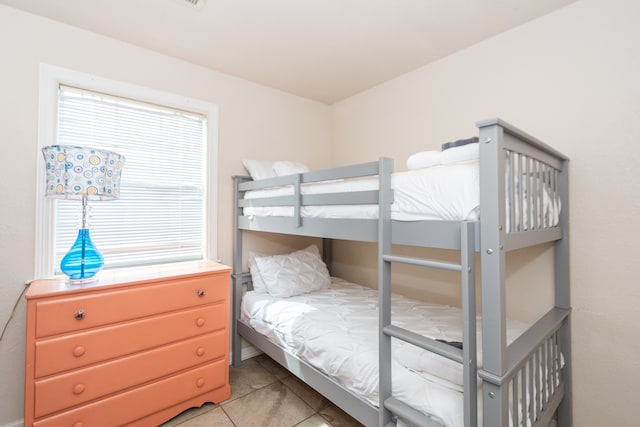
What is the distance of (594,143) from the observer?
1.60 metres

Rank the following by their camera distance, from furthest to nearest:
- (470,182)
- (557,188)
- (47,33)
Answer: (47,33) → (557,188) → (470,182)

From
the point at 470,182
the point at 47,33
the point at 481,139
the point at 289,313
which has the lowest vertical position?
the point at 289,313

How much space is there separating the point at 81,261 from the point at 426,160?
6.44 feet

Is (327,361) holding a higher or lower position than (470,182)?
lower

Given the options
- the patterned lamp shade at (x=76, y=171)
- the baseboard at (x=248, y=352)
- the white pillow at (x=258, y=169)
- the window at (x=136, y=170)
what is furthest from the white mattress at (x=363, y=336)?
the patterned lamp shade at (x=76, y=171)

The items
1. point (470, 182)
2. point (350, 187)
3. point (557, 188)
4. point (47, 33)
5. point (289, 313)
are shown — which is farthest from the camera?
point (289, 313)

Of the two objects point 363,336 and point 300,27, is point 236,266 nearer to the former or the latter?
point 363,336

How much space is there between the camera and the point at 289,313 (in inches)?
78.5

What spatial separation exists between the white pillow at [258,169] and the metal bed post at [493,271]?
1.80 meters

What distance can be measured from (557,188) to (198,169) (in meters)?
2.51

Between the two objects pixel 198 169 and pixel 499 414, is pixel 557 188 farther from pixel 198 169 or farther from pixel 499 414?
pixel 198 169

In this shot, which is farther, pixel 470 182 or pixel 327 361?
pixel 327 361

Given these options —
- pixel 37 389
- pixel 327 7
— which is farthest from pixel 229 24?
pixel 37 389

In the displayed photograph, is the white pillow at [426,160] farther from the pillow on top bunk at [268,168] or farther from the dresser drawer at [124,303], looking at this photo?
the dresser drawer at [124,303]
